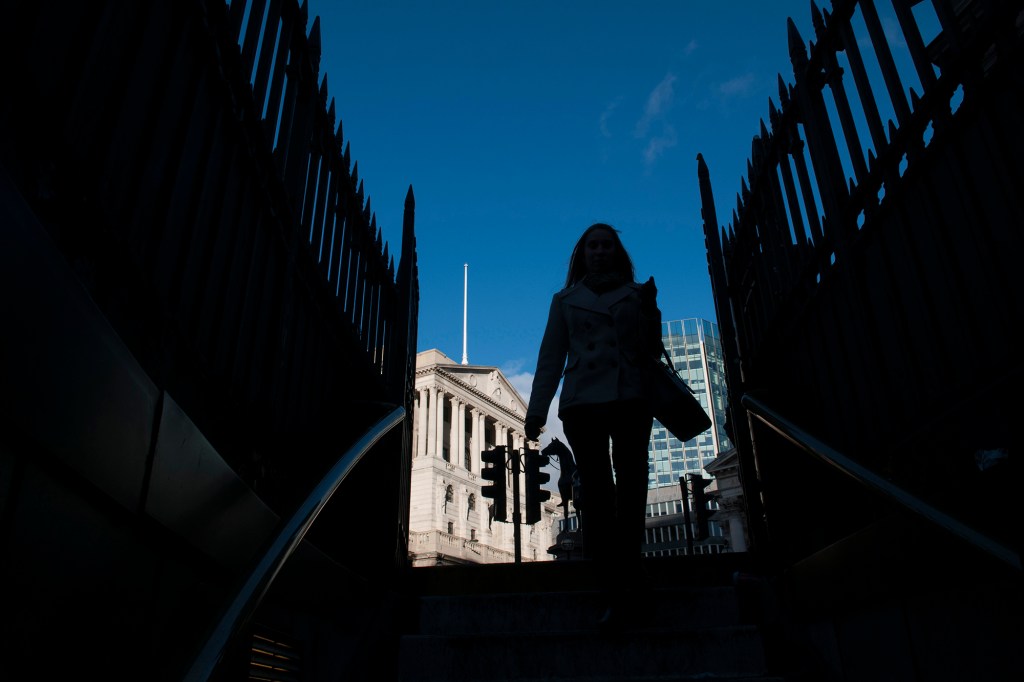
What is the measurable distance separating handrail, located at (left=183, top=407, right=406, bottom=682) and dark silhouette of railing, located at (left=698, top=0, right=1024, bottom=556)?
186 cm

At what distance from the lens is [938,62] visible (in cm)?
250

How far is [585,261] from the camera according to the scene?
4.20 metres

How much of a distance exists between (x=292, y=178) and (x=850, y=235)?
244cm

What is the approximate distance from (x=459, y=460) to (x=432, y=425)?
3.66 meters

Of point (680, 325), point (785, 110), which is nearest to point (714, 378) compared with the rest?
point (680, 325)

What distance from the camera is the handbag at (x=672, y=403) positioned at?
12.1ft

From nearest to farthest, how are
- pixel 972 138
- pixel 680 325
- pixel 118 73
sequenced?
pixel 118 73, pixel 972 138, pixel 680 325

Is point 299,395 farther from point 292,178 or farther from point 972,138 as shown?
point 972,138

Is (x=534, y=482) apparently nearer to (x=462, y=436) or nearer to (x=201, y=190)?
(x=201, y=190)

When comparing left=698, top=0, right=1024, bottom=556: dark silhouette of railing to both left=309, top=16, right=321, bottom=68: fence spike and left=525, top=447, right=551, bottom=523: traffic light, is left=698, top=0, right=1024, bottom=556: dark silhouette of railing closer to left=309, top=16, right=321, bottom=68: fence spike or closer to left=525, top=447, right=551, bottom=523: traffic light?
left=309, top=16, right=321, bottom=68: fence spike

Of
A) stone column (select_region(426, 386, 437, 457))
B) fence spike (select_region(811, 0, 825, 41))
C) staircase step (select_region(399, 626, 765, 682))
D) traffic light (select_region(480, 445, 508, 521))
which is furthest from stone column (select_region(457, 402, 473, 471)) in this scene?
fence spike (select_region(811, 0, 825, 41))

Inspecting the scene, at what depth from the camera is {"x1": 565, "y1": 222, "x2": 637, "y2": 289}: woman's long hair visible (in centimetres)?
418

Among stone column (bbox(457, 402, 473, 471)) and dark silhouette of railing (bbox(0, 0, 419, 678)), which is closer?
dark silhouette of railing (bbox(0, 0, 419, 678))

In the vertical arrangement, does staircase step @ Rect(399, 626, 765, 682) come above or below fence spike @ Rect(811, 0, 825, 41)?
below
